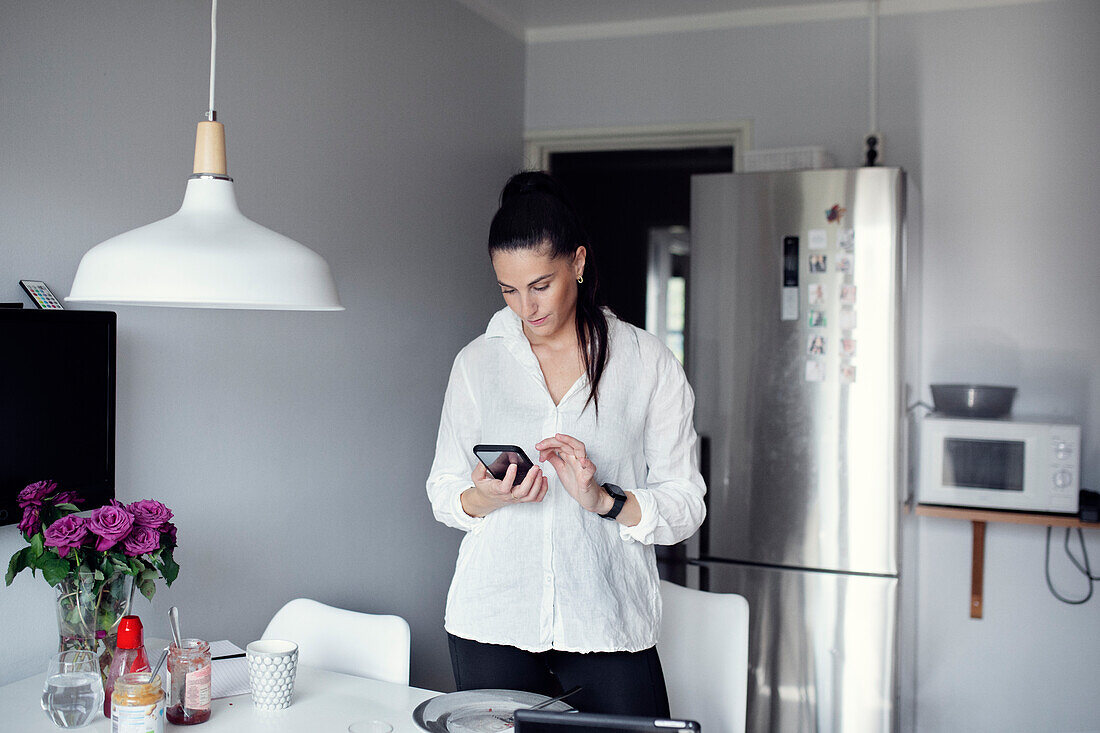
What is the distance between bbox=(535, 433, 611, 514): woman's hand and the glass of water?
0.74m

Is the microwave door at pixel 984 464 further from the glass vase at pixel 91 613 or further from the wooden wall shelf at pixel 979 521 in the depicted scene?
the glass vase at pixel 91 613

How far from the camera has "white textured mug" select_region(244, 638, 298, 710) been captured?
1506 millimetres

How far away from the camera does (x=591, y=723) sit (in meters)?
1.08

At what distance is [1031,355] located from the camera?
3172 millimetres

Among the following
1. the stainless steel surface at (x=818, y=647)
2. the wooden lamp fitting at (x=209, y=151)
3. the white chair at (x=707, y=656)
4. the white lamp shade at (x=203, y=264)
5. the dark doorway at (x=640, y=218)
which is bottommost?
the stainless steel surface at (x=818, y=647)

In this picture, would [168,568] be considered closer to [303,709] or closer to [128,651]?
[128,651]

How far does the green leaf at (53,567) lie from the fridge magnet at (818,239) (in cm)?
213

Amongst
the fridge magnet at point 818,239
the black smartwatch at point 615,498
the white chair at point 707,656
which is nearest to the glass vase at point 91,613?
the black smartwatch at point 615,498

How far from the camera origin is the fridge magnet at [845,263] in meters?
2.78

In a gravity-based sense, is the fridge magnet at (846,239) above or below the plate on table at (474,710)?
above

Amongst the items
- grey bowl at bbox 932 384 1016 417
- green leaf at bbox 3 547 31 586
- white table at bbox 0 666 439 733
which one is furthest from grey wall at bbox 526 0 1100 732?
green leaf at bbox 3 547 31 586

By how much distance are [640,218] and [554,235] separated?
3.20m

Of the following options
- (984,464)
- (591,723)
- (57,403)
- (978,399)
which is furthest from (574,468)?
(978,399)

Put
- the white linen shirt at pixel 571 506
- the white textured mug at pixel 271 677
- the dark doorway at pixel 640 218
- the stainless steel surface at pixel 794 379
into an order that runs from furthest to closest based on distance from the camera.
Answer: the dark doorway at pixel 640 218
the stainless steel surface at pixel 794 379
the white linen shirt at pixel 571 506
the white textured mug at pixel 271 677
